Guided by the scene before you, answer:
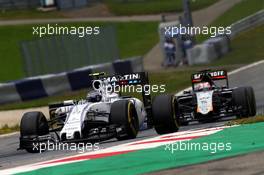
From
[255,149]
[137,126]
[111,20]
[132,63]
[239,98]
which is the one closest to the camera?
[255,149]

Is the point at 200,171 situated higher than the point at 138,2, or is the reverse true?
the point at 138,2

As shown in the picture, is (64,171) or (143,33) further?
(143,33)

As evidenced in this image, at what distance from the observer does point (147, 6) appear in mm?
58094

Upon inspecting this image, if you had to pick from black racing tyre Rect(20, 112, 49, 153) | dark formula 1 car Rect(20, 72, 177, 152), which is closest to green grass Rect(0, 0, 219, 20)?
dark formula 1 car Rect(20, 72, 177, 152)

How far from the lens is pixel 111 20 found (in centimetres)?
5338

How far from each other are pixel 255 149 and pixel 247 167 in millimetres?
1447

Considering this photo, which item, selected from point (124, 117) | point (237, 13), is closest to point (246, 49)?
point (237, 13)

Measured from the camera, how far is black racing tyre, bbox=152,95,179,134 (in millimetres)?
17281

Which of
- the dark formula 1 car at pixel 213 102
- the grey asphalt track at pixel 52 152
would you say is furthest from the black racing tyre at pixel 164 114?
the dark formula 1 car at pixel 213 102

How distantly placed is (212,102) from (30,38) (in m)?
31.4

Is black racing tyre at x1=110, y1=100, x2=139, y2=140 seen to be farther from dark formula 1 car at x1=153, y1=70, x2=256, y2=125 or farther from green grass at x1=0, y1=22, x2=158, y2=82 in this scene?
green grass at x1=0, y1=22, x2=158, y2=82

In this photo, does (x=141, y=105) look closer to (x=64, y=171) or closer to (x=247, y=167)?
(x=64, y=171)

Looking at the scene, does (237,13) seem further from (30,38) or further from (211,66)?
(211,66)

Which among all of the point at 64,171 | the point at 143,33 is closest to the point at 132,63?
the point at 143,33
